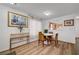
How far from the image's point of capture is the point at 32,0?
115 cm

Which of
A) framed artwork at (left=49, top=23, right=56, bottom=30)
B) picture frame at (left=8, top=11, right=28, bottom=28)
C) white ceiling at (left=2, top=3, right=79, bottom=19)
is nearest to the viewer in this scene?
white ceiling at (left=2, top=3, right=79, bottom=19)

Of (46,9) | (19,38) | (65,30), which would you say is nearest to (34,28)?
(19,38)

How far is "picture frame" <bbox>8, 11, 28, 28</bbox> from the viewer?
1.53 metres

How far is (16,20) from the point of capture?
1.59 metres

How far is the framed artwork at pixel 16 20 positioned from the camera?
1533 millimetres

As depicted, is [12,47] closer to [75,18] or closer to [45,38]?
[45,38]

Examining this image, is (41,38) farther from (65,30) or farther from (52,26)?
(65,30)

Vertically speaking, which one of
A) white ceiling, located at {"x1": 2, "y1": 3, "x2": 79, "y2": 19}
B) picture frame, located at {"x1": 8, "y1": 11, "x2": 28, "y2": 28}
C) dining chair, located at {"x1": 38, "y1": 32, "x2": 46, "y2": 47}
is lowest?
dining chair, located at {"x1": 38, "y1": 32, "x2": 46, "y2": 47}

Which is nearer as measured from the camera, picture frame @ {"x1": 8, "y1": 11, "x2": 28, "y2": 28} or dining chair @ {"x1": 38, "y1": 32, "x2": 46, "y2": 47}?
picture frame @ {"x1": 8, "y1": 11, "x2": 28, "y2": 28}

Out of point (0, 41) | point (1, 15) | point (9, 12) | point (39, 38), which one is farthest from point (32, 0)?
point (0, 41)

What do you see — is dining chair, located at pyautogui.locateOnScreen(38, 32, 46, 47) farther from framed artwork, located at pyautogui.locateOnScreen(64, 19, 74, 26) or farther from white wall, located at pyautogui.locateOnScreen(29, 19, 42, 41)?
framed artwork, located at pyautogui.locateOnScreen(64, 19, 74, 26)

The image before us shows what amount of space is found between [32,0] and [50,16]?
60 cm

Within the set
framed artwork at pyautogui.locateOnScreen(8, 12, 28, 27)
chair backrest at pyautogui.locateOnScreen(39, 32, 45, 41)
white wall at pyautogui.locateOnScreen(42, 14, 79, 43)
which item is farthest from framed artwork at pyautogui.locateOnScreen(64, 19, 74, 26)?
framed artwork at pyautogui.locateOnScreen(8, 12, 28, 27)
